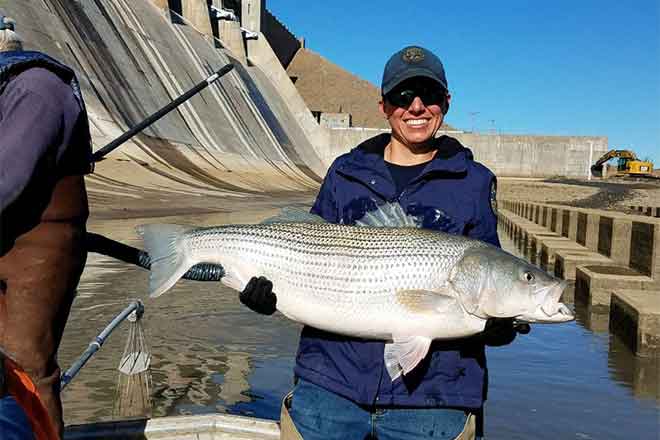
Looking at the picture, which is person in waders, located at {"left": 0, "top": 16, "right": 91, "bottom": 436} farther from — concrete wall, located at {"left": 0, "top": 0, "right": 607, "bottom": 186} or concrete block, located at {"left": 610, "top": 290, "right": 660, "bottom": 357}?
concrete wall, located at {"left": 0, "top": 0, "right": 607, "bottom": 186}

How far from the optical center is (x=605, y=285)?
995 centimetres

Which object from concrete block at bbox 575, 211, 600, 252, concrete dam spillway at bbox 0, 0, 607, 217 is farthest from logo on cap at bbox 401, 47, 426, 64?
concrete dam spillway at bbox 0, 0, 607, 217

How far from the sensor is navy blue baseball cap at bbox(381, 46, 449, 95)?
9.66ft

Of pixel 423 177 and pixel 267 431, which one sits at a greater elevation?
pixel 423 177

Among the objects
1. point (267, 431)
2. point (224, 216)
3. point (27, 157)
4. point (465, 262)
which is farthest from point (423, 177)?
point (224, 216)

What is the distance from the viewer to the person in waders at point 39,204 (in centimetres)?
221

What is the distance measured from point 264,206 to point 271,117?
35.1 metres

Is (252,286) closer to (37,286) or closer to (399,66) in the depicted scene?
(37,286)

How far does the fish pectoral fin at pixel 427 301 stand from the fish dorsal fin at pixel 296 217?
2.10 feet

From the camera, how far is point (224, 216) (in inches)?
864

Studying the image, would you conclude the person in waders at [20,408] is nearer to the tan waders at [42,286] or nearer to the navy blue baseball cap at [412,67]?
the tan waders at [42,286]

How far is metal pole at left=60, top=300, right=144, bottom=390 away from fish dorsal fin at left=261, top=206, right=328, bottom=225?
1324 millimetres

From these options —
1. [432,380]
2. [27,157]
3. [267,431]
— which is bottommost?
[267,431]

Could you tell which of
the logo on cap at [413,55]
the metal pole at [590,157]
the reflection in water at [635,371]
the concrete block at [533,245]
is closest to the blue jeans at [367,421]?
the logo on cap at [413,55]
